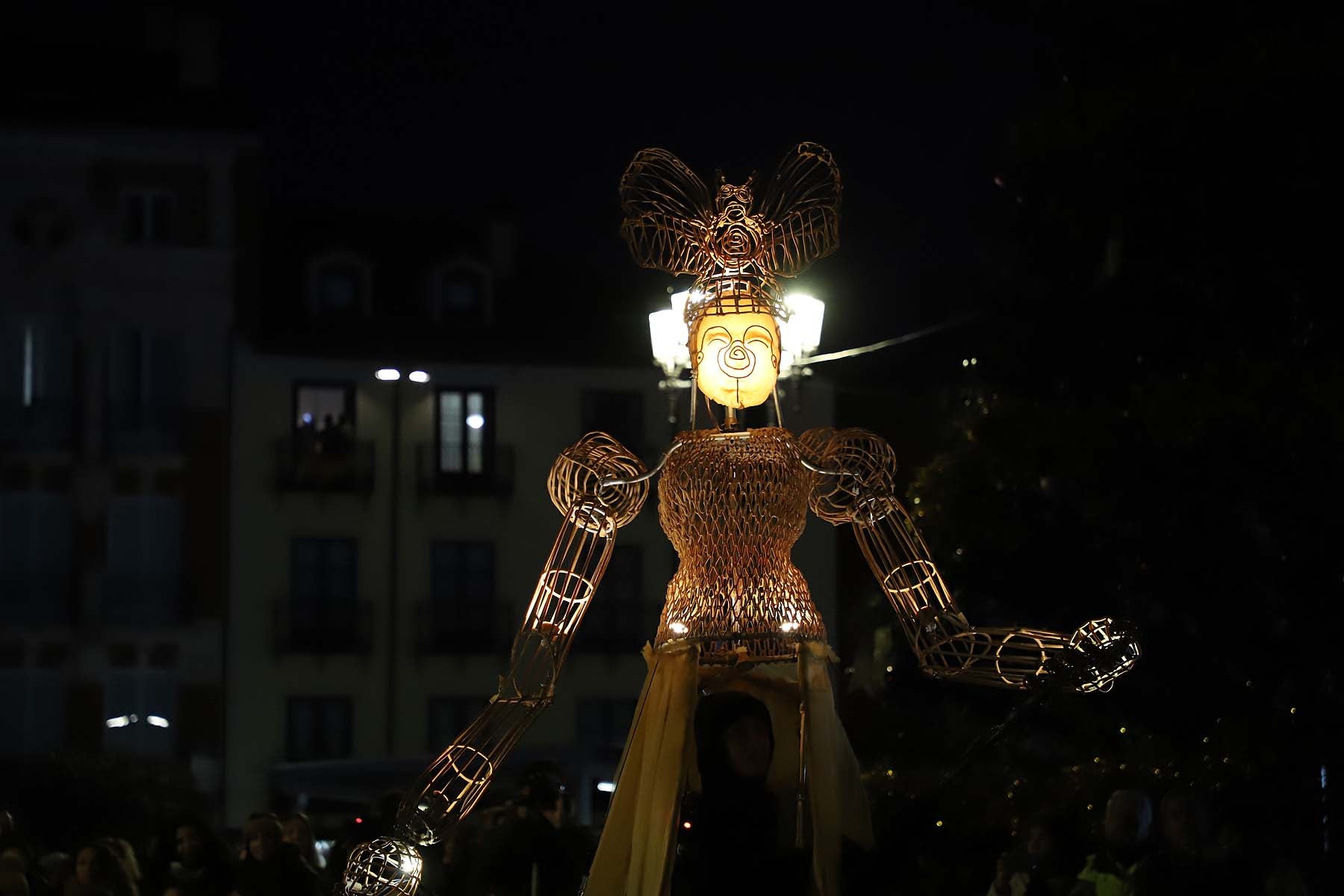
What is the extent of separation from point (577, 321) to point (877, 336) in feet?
16.9

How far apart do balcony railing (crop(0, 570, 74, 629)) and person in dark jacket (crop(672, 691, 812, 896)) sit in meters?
19.7

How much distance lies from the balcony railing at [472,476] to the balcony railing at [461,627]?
53.7 inches

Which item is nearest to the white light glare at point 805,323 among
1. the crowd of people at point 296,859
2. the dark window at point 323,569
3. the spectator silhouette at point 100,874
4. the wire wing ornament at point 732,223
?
the crowd of people at point 296,859

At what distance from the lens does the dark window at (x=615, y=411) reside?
2573 cm

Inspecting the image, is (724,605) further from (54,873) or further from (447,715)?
(447,715)

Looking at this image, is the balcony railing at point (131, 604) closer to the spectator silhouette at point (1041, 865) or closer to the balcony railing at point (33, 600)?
the balcony railing at point (33, 600)

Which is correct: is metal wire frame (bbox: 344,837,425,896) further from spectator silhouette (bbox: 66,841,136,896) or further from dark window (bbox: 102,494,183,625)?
dark window (bbox: 102,494,183,625)

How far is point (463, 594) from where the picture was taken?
25.5 metres

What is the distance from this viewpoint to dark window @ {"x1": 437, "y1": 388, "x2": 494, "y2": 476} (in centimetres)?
2561

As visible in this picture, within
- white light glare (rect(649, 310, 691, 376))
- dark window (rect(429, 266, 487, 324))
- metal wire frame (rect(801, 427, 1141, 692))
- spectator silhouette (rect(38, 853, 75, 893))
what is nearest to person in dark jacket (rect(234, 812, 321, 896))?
spectator silhouette (rect(38, 853, 75, 893))

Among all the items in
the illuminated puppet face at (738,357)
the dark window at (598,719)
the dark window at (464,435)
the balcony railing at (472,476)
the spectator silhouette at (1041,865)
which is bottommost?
the spectator silhouette at (1041,865)

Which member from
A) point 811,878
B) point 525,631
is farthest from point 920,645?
point 525,631

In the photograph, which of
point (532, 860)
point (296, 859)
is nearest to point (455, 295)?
point (296, 859)

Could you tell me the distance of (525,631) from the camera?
627cm
